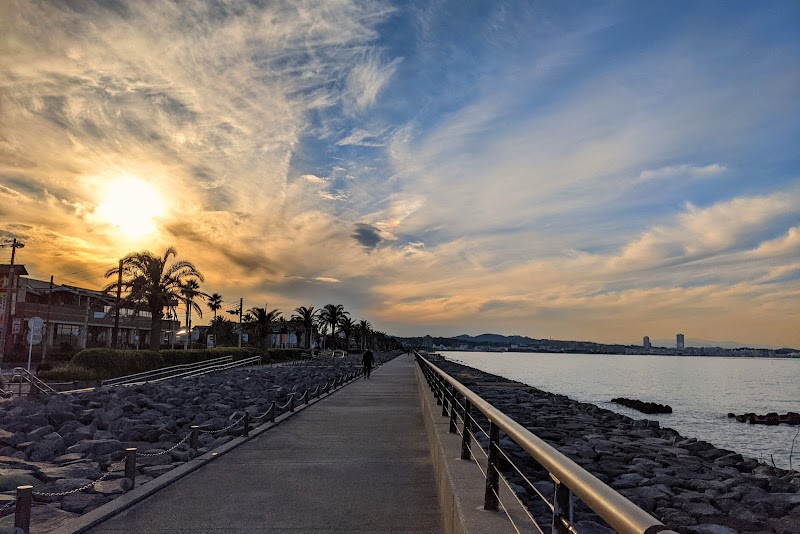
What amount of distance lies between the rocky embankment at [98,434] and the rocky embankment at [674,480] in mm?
6124

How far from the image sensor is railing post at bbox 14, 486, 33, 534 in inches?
206

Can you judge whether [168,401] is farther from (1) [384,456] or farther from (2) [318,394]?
(1) [384,456]

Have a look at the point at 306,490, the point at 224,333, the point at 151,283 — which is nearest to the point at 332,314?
the point at 224,333

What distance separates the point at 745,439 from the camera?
27.4m

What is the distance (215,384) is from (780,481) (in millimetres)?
21363

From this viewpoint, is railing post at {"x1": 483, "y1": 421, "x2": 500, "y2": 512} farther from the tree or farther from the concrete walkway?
the tree

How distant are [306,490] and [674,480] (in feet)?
28.2

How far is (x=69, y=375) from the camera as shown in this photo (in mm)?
25359

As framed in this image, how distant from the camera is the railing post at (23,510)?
523 cm

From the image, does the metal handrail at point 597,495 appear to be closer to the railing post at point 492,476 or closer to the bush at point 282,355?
the railing post at point 492,476

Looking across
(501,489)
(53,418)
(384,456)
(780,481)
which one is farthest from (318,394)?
(501,489)

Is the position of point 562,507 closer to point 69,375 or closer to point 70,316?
point 69,375

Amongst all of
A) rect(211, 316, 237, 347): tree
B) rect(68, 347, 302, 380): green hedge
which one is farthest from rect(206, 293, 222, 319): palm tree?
rect(68, 347, 302, 380): green hedge

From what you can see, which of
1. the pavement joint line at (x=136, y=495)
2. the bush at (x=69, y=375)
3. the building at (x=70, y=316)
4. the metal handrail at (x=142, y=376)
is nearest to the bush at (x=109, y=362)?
the bush at (x=69, y=375)
